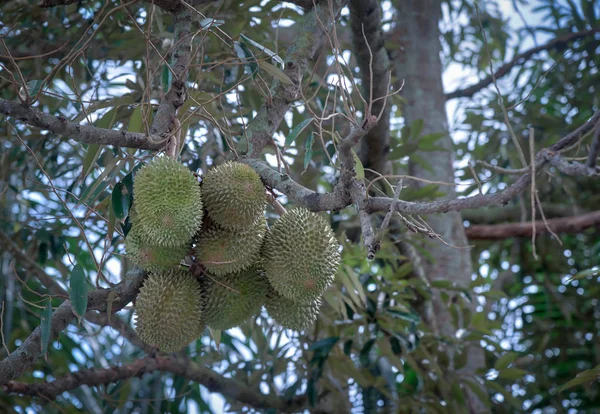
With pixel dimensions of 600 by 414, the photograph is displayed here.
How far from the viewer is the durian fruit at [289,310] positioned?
151 centimetres

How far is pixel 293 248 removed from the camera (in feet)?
4.61

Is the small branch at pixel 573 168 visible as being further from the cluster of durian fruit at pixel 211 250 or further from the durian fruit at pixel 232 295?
the durian fruit at pixel 232 295

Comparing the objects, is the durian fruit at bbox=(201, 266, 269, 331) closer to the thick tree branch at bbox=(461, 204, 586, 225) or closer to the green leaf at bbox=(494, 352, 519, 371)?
the green leaf at bbox=(494, 352, 519, 371)

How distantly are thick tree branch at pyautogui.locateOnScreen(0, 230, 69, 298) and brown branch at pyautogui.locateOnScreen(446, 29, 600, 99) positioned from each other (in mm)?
2394

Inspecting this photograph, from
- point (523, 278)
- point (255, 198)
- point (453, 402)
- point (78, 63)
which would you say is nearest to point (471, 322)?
point (453, 402)

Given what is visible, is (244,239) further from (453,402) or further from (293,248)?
(453,402)

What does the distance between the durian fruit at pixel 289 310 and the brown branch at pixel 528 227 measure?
184cm

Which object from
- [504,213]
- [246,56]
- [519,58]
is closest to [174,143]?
[246,56]

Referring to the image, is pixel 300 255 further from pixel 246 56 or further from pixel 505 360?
pixel 505 360

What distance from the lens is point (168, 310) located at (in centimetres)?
138

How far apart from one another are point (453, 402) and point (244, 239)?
1.44 m

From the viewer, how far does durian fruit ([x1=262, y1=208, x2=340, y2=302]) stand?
54.9 inches

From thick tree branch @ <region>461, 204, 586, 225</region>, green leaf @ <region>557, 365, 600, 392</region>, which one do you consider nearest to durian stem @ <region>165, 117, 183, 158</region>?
green leaf @ <region>557, 365, 600, 392</region>

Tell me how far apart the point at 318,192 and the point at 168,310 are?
457 mm
